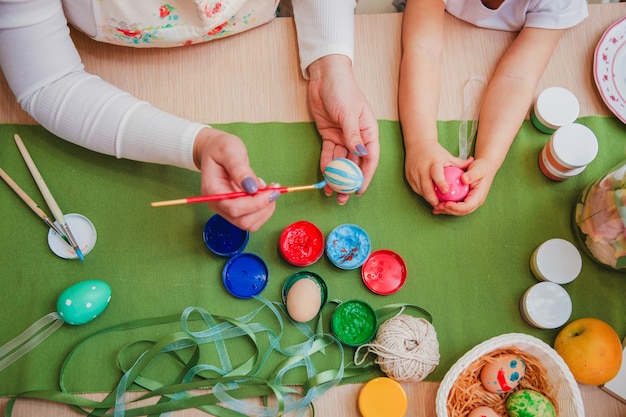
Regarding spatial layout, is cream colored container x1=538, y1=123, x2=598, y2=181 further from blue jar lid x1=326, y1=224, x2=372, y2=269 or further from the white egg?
the white egg

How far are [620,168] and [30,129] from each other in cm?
117

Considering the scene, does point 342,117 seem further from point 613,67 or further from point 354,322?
point 613,67

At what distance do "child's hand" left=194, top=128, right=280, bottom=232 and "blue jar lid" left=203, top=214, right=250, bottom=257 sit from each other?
0.14 metres

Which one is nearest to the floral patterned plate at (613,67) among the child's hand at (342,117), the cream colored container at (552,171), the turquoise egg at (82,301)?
the cream colored container at (552,171)

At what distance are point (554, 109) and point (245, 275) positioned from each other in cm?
74

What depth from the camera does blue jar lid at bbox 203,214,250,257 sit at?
3.18 feet

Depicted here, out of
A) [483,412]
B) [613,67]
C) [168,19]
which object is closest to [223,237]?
[168,19]

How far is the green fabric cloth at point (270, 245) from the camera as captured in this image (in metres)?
0.94

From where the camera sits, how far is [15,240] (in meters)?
0.97

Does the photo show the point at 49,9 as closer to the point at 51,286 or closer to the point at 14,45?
the point at 14,45

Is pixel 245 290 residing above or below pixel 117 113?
below

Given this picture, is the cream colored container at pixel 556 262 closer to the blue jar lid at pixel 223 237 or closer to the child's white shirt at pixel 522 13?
the child's white shirt at pixel 522 13

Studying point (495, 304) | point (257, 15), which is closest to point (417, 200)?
point (495, 304)

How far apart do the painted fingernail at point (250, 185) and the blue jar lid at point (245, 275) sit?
0.79 feet
